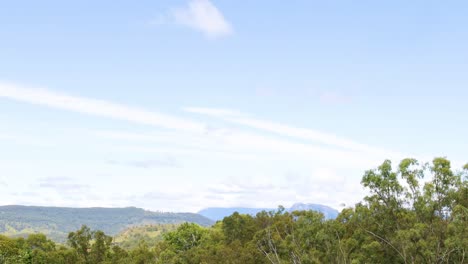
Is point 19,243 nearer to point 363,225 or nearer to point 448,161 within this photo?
point 363,225

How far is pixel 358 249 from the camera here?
58.6 meters

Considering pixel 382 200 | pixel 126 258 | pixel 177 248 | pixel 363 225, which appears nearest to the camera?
pixel 382 200

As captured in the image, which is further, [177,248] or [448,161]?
[177,248]

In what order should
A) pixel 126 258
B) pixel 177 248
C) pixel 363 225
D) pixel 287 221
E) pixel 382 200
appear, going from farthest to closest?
pixel 177 248, pixel 287 221, pixel 126 258, pixel 363 225, pixel 382 200

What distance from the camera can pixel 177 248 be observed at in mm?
110125

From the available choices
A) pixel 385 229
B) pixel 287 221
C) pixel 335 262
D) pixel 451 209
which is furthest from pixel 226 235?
pixel 451 209

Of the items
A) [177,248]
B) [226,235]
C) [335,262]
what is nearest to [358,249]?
[335,262]

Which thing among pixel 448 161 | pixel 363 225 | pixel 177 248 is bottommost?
pixel 177 248

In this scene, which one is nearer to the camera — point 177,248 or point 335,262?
point 335,262

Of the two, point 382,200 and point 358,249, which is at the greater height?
point 382,200

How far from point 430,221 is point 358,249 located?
13283mm

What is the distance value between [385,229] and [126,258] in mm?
44148

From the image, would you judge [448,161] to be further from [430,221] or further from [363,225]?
[363,225]

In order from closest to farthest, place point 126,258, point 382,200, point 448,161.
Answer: point 448,161, point 382,200, point 126,258
